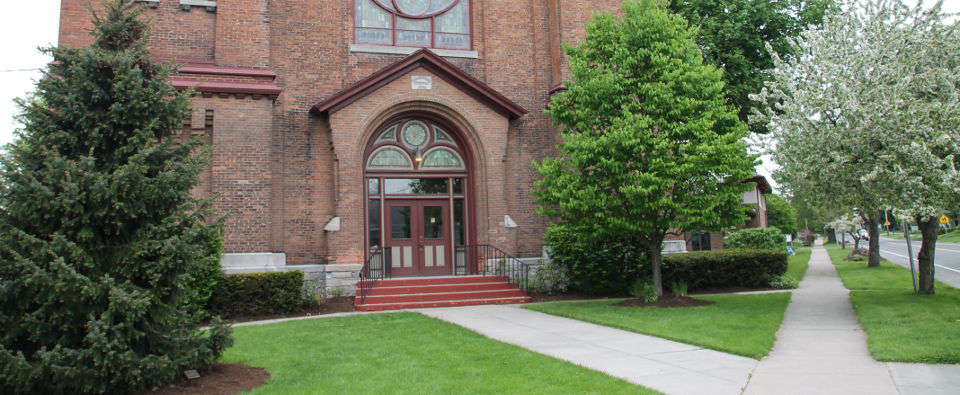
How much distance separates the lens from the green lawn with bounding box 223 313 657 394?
6449mm

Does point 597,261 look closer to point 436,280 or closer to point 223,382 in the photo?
point 436,280

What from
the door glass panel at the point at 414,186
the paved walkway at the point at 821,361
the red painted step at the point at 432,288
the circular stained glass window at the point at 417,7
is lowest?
the paved walkway at the point at 821,361

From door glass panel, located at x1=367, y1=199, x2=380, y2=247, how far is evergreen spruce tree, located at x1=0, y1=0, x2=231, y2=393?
396 inches

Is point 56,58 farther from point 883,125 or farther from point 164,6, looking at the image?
point 883,125

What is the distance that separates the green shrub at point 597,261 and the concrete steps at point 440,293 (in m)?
1.61

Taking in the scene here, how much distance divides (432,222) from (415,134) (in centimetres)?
240

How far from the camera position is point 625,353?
8297mm

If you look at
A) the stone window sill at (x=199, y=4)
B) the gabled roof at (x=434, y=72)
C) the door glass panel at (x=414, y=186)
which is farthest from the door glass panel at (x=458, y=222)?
the stone window sill at (x=199, y=4)

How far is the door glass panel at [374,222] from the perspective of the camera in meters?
17.1

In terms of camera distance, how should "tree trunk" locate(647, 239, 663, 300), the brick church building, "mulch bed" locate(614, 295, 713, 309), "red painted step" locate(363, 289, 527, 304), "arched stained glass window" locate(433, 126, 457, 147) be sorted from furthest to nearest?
"arched stained glass window" locate(433, 126, 457, 147), the brick church building, "red painted step" locate(363, 289, 527, 304), "tree trunk" locate(647, 239, 663, 300), "mulch bed" locate(614, 295, 713, 309)

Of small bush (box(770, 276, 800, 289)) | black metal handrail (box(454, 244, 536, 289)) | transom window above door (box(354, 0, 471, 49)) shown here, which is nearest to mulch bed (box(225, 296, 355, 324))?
black metal handrail (box(454, 244, 536, 289))

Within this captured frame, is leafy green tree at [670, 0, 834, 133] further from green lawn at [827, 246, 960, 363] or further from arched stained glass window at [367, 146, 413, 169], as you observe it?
arched stained glass window at [367, 146, 413, 169]

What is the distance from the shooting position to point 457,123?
693 inches

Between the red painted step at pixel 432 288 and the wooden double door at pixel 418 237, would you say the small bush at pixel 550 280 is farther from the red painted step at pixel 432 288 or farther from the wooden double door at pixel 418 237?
the wooden double door at pixel 418 237
